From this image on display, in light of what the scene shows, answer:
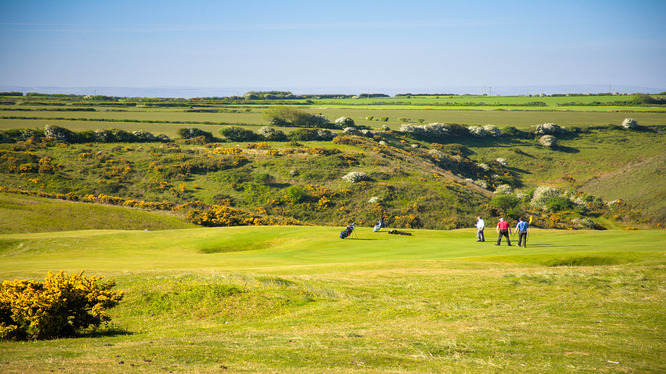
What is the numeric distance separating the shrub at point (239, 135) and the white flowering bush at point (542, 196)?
211 feet

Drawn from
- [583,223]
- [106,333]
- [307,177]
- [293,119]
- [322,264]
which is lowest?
[583,223]

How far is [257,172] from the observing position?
85188 mm

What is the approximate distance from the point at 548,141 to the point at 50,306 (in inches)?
5167

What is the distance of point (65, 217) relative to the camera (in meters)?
51.0

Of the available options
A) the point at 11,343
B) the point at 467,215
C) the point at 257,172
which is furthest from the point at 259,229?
the point at 257,172

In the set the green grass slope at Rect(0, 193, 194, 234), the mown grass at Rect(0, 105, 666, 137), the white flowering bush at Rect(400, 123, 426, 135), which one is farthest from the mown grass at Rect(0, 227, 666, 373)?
the white flowering bush at Rect(400, 123, 426, 135)

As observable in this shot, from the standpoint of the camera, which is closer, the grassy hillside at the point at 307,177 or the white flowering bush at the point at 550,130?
the grassy hillside at the point at 307,177

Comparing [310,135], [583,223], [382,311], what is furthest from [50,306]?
[310,135]

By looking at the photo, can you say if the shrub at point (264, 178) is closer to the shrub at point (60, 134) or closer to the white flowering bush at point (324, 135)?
the white flowering bush at point (324, 135)

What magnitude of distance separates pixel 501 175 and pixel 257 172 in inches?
2330

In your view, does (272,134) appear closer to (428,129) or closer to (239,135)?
(239,135)

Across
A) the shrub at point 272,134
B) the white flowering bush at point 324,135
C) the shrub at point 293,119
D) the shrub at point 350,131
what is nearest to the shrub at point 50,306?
the shrub at point 272,134

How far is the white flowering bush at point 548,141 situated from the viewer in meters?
123

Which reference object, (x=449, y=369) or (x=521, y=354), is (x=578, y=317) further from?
(x=449, y=369)
